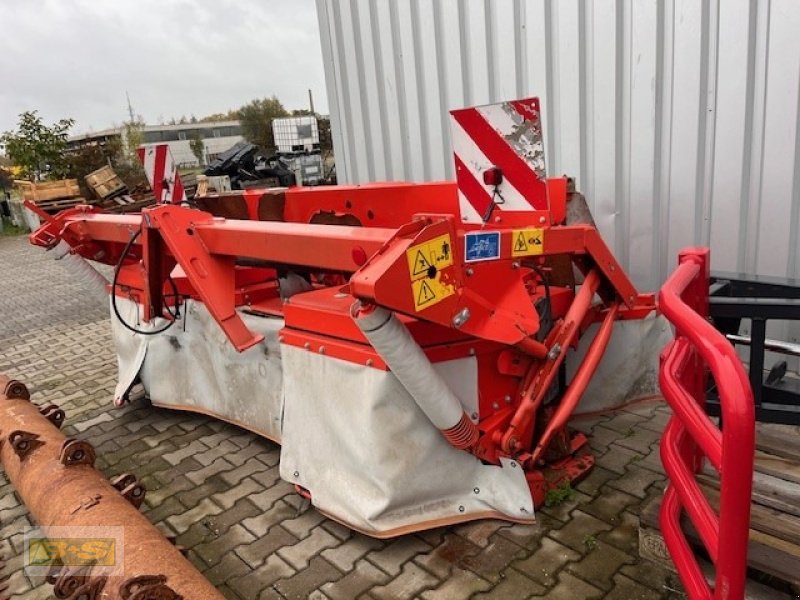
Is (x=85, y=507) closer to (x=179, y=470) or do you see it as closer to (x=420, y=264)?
(x=179, y=470)

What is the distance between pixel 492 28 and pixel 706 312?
2.69 meters

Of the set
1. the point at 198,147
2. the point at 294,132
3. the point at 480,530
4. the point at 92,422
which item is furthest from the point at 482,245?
the point at 198,147

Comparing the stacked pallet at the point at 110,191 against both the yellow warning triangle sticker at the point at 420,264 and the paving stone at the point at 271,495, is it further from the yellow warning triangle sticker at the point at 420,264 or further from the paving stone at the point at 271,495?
the yellow warning triangle sticker at the point at 420,264

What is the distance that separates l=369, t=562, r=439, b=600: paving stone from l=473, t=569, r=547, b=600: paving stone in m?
0.19

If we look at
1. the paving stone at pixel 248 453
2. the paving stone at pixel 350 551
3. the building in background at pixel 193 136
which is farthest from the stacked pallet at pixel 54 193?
the paving stone at pixel 350 551

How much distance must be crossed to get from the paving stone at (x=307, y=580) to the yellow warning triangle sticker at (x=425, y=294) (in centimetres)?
115

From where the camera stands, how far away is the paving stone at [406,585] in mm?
2129

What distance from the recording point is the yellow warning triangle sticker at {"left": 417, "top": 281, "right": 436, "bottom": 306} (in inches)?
71.4

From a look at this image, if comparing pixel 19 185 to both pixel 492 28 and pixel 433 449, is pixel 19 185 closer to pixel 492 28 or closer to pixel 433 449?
pixel 492 28

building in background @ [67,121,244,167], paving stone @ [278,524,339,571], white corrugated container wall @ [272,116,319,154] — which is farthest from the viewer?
building in background @ [67,121,244,167]

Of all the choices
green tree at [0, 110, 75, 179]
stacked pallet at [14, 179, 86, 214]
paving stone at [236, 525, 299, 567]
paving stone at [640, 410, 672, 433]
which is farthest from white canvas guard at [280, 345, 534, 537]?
green tree at [0, 110, 75, 179]

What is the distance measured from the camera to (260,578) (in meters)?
2.30

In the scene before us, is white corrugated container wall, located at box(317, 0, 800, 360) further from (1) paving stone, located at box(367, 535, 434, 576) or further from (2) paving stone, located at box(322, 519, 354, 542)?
(2) paving stone, located at box(322, 519, 354, 542)

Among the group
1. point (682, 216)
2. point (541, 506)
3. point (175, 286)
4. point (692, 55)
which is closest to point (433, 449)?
point (541, 506)
